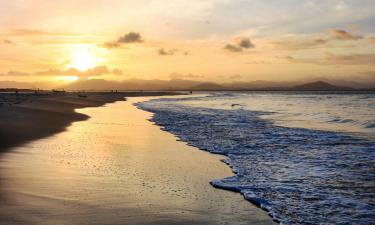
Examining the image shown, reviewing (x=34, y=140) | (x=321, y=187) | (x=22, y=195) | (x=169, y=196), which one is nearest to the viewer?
(x=22, y=195)

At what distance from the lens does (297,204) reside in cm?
968

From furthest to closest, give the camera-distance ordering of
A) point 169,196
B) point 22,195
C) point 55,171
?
point 55,171
point 169,196
point 22,195

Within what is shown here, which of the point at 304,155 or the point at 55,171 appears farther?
the point at 304,155

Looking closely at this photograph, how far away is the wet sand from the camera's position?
26.9 feet

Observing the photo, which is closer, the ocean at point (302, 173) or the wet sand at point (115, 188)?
the wet sand at point (115, 188)

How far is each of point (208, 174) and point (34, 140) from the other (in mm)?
10250

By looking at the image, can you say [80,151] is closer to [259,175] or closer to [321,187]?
[259,175]

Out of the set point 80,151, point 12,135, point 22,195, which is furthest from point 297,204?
point 12,135

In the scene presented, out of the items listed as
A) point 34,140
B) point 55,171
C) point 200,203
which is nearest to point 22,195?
point 55,171

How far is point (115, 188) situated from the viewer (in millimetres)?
10391

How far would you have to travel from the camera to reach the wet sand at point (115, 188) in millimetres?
8195

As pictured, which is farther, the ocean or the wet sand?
the ocean

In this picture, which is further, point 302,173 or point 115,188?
point 302,173

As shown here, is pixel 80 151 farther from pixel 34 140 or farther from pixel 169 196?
pixel 169 196
